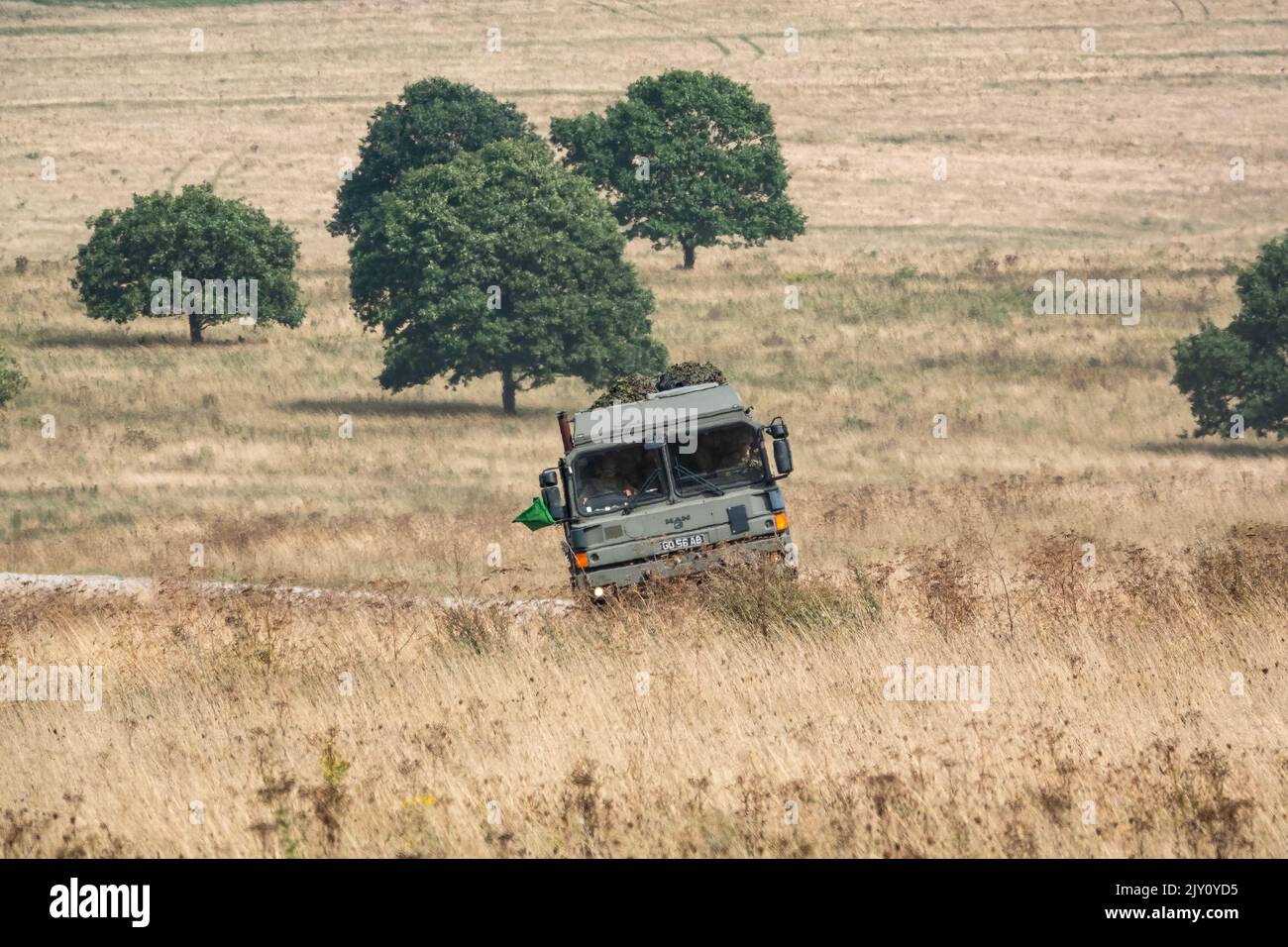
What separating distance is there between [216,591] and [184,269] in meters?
35.5

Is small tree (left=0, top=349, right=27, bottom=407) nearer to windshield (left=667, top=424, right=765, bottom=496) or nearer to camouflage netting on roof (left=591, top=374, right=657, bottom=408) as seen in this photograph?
camouflage netting on roof (left=591, top=374, right=657, bottom=408)

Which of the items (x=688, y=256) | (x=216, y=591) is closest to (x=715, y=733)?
(x=216, y=591)

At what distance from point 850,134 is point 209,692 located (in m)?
87.8

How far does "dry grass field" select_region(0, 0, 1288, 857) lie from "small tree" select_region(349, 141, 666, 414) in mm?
2235

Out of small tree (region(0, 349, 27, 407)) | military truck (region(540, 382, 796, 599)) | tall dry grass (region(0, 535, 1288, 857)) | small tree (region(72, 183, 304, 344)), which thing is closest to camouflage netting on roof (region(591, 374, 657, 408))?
military truck (region(540, 382, 796, 599))

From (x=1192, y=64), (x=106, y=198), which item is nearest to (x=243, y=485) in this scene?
(x=106, y=198)

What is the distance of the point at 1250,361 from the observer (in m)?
42.3

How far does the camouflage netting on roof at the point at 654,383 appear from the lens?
17766mm

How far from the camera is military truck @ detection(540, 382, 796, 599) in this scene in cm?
1558

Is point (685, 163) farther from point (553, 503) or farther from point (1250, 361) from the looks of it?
point (553, 503)

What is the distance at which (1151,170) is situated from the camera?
89750 millimetres

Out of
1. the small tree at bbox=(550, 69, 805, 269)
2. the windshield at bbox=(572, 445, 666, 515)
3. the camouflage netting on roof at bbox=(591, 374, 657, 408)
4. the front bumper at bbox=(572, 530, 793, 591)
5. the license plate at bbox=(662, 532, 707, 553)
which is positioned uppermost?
the small tree at bbox=(550, 69, 805, 269)

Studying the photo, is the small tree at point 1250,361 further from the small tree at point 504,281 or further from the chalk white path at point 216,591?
the chalk white path at point 216,591
